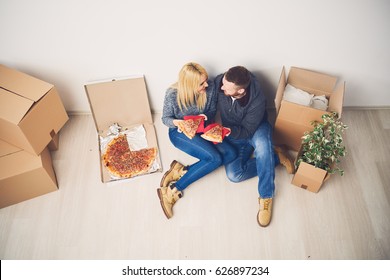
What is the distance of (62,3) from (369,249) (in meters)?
2.48

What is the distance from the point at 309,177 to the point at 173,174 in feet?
3.18

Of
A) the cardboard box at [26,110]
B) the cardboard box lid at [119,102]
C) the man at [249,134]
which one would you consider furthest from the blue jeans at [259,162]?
the cardboard box at [26,110]

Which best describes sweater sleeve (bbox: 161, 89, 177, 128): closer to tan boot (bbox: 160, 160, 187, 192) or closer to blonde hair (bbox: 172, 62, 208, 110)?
blonde hair (bbox: 172, 62, 208, 110)

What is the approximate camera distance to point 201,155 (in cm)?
239

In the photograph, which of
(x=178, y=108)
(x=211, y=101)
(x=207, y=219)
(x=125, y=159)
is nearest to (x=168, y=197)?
(x=207, y=219)

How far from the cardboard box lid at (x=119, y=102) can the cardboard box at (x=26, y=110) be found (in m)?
0.30

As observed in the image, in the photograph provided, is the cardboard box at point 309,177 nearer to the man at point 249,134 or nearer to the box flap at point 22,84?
the man at point 249,134

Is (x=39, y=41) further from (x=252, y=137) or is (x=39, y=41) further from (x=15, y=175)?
(x=252, y=137)

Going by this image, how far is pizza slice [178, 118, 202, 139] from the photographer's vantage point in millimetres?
2248

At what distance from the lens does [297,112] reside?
2.18 m

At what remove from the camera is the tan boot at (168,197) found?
90.5 inches

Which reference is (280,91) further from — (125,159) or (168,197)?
(125,159)

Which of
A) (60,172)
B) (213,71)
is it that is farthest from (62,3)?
(60,172)

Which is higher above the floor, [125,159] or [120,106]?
[120,106]
